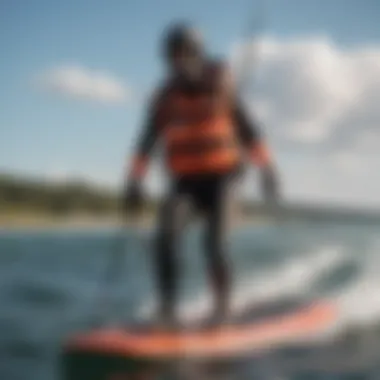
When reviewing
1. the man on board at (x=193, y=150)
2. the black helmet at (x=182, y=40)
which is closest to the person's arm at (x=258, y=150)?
the man on board at (x=193, y=150)

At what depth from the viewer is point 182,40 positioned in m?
1.42

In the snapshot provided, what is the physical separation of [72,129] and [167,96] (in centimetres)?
17

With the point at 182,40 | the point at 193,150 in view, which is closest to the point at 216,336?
the point at 193,150

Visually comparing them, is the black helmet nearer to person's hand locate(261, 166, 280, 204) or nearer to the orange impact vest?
the orange impact vest

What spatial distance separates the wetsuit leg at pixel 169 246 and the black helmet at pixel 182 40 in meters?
0.22

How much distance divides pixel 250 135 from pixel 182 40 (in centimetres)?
18

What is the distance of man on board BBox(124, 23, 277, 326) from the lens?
→ 55.4 inches

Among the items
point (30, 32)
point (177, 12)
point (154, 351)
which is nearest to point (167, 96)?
point (177, 12)

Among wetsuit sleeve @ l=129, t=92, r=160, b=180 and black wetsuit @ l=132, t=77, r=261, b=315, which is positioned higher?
wetsuit sleeve @ l=129, t=92, r=160, b=180

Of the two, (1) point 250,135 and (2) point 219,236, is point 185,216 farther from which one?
(1) point 250,135

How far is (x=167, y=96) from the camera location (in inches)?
55.7

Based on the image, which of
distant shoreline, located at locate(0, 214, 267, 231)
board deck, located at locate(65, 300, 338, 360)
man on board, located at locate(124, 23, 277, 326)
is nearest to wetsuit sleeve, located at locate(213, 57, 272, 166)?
man on board, located at locate(124, 23, 277, 326)

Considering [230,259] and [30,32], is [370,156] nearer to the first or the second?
[230,259]

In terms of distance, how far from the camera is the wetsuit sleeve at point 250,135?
1408mm
